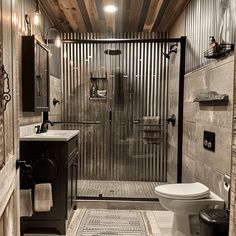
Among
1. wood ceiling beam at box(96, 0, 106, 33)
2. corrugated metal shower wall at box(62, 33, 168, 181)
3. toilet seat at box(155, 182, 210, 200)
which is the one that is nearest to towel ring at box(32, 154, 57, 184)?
toilet seat at box(155, 182, 210, 200)

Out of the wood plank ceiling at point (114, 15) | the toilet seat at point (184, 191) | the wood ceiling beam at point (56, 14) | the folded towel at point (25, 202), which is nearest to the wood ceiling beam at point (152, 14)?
the wood plank ceiling at point (114, 15)

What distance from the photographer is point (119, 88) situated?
4082mm

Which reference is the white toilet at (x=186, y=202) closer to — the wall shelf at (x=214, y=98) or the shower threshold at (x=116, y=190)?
the wall shelf at (x=214, y=98)

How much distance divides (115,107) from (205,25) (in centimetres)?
186

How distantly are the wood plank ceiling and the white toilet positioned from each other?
2254mm

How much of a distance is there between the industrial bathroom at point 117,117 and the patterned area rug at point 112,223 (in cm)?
2

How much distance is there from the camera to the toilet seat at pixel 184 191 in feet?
7.22

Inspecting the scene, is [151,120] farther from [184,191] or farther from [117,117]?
[184,191]

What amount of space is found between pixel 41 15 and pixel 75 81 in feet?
3.68

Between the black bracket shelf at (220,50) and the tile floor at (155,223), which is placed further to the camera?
the tile floor at (155,223)

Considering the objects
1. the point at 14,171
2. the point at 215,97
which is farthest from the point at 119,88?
the point at 14,171

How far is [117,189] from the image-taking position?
12.4 ft

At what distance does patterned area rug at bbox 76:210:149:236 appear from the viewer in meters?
2.68

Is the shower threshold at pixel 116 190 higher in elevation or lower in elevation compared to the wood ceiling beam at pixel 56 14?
lower
